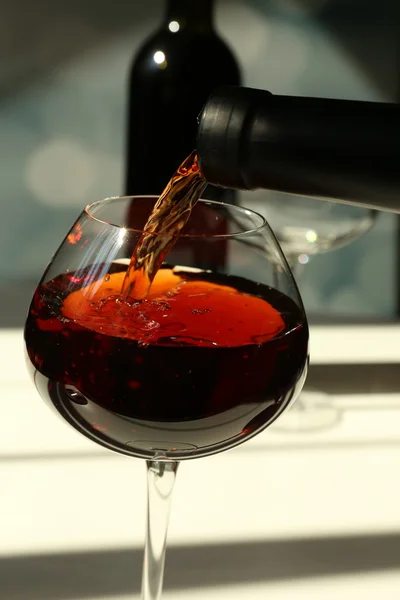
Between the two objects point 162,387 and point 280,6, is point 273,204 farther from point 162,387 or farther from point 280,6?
point 280,6

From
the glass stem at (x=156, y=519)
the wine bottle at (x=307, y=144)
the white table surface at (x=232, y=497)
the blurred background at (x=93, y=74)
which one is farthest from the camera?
the blurred background at (x=93, y=74)

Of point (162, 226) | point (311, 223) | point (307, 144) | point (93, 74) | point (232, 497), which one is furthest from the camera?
point (93, 74)

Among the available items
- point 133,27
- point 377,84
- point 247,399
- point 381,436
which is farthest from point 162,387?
point 377,84

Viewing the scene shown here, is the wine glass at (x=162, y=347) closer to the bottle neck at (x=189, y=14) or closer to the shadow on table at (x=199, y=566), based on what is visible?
the shadow on table at (x=199, y=566)

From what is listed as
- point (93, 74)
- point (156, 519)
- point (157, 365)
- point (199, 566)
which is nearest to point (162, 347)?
point (157, 365)

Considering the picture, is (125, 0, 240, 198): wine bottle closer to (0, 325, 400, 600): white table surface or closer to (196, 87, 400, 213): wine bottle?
(0, 325, 400, 600): white table surface

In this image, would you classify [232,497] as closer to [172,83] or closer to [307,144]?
[307,144]

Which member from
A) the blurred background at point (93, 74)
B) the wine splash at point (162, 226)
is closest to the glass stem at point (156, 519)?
the wine splash at point (162, 226)
